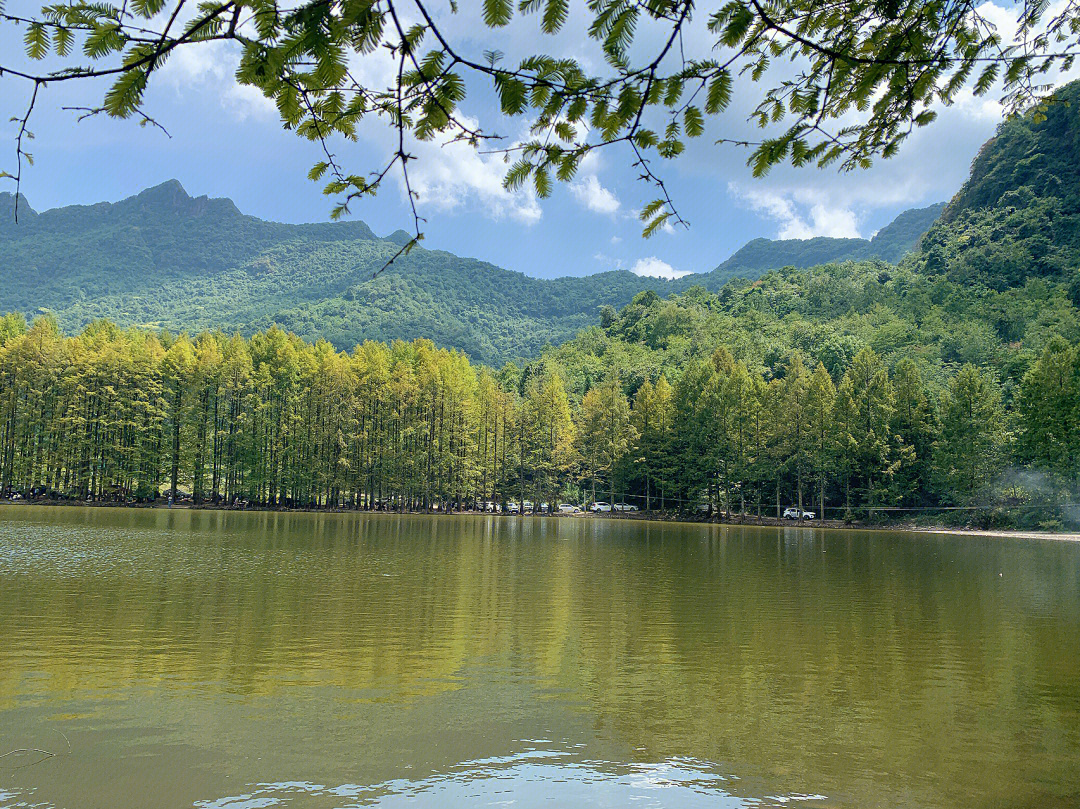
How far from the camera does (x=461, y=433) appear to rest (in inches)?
2511

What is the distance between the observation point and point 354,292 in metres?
157

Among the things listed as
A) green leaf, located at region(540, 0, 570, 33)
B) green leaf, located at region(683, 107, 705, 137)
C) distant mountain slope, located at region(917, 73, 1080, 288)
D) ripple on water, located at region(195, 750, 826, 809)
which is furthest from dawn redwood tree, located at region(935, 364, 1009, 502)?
green leaf, located at region(540, 0, 570, 33)

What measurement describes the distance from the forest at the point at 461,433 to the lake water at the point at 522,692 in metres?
37.4

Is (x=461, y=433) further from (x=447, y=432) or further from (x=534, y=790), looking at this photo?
(x=534, y=790)

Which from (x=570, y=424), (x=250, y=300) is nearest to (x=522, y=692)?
(x=570, y=424)

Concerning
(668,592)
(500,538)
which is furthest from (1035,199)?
(668,592)

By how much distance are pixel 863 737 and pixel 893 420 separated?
5198 centimetres

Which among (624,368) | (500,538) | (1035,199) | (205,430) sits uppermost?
(1035,199)

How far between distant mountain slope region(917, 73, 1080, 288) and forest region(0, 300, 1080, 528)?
1073 inches

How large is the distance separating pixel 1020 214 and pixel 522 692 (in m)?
106

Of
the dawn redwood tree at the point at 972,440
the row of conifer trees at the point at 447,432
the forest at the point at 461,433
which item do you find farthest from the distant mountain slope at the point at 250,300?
the dawn redwood tree at the point at 972,440

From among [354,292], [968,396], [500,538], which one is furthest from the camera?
[354,292]

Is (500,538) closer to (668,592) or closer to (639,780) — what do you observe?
(668,592)

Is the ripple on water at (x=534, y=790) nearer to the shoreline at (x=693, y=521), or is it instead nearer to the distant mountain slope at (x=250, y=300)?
the shoreline at (x=693, y=521)
